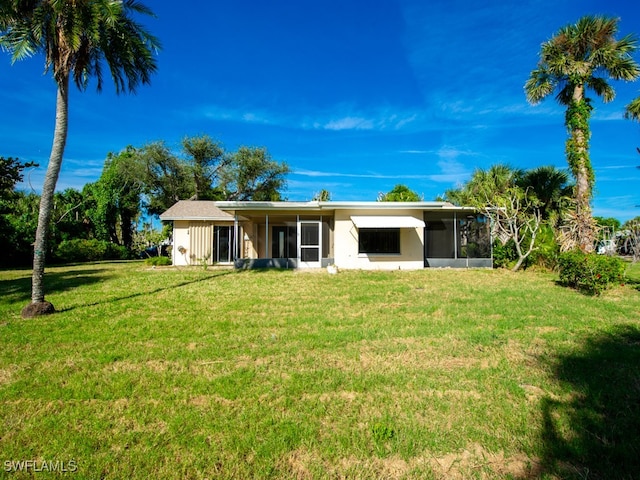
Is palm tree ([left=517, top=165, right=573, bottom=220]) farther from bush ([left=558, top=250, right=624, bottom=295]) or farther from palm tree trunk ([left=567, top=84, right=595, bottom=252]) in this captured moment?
bush ([left=558, top=250, right=624, bottom=295])

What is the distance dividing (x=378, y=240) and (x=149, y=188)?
25298 millimetres

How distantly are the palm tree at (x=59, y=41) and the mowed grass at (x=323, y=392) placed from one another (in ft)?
7.87

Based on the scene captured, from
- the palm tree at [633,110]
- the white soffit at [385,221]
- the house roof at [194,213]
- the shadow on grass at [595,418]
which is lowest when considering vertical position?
the shadow on grass at [595,418]

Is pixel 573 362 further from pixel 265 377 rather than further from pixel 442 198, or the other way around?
pixel 442 198

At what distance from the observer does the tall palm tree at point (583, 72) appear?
13.7m

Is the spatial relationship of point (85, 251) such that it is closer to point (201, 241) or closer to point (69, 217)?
point (69, 217)

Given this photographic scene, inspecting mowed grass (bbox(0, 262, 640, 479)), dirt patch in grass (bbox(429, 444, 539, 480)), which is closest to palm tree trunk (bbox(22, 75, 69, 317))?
mowed grass (bbox(0, 262, 640, 479))

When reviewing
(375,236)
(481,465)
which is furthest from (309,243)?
(481,465)

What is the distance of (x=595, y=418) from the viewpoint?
3.53m

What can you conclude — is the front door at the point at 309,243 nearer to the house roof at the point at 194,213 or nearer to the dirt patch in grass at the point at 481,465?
the house roof at the point at 194,213

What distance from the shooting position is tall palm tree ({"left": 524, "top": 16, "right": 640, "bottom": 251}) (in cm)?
1368

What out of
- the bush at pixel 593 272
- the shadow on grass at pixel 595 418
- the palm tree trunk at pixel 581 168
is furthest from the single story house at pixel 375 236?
the shadow on grass at pixel 595 418

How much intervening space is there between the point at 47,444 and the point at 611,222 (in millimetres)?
46569

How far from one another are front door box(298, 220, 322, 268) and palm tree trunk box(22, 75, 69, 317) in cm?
1053
